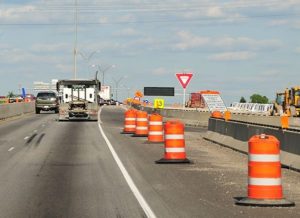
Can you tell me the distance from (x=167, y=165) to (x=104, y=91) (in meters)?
108

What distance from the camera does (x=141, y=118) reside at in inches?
1211

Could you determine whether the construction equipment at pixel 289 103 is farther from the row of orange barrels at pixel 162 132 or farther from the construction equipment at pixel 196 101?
the construction equipment at pixel 196 101

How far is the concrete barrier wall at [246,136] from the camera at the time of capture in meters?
16.7

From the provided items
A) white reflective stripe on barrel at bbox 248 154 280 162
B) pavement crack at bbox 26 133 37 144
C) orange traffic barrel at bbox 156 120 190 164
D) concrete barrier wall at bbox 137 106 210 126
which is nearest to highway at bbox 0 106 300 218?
orange traffic barrel at bbox 156 120 190 164

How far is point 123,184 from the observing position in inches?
550

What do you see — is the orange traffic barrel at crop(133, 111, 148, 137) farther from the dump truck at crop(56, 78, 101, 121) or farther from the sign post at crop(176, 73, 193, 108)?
the dump truck at crop(56, 78, 101, 121)

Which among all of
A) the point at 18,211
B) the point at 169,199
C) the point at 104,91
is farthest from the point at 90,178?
the point at 104,91

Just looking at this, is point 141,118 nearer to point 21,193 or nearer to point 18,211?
point 21,193

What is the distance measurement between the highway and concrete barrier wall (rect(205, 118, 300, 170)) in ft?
1.23

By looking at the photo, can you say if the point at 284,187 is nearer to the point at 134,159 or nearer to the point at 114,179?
the point at 114,179

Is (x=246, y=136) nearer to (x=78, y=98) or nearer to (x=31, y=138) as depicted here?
(x=31, y=138)

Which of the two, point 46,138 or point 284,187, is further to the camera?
point 46,138

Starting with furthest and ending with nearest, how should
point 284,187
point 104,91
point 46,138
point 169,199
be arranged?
point 104,91 < point 46,138 < point 284,187 < point 169,199

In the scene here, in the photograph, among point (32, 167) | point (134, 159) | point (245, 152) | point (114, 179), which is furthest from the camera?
point (245, 152)
